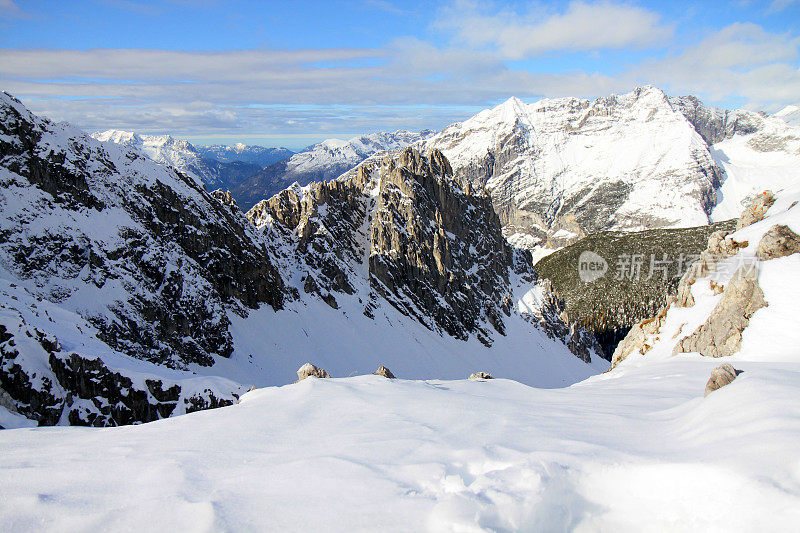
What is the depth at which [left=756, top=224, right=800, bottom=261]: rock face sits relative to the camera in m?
19.9

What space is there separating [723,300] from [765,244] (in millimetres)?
3426

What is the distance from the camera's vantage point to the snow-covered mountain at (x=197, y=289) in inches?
730

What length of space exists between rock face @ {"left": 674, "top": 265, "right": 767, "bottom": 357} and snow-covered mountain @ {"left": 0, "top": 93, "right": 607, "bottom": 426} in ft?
72.8

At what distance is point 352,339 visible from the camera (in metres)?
52.1

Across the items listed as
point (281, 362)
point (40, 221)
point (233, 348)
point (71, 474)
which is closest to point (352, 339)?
point (281, 362)

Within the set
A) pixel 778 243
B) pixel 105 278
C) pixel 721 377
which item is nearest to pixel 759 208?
pixel 778 243

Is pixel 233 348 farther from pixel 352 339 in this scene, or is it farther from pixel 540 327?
pixel 540 327

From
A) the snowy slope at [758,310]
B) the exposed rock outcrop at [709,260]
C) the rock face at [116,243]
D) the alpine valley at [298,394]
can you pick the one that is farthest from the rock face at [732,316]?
the rock face at [116,243]

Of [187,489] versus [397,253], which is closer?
[187,489]

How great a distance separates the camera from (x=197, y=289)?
3909 cm

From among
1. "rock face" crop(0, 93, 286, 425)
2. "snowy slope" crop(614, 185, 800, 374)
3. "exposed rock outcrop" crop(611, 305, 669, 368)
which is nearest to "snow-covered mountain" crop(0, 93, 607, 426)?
"rock face" crop(0, 93, 286, 425)

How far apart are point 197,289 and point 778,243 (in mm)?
41638

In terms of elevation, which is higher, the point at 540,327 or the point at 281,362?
the point at 281,362

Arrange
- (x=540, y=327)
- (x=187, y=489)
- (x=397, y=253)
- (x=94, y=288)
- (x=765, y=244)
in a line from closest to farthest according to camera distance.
→ (x=187, y=489) → (x=765, y=244) → (x=94, y=288) → (x=397, y=253) → (x=540, y=327)
